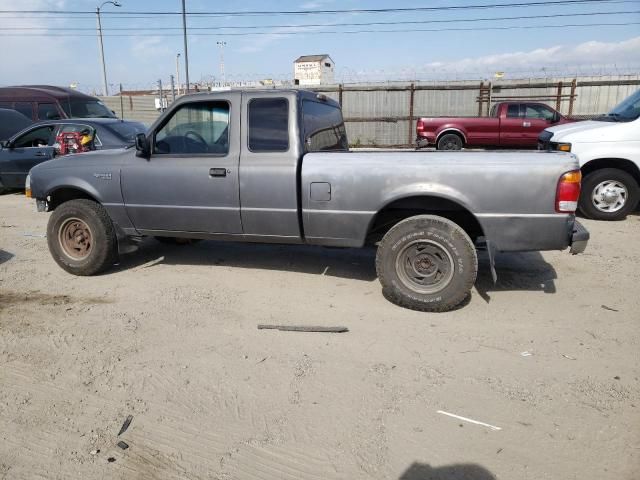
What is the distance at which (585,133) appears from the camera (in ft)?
24.6

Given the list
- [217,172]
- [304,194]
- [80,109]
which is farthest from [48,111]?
[304,194]

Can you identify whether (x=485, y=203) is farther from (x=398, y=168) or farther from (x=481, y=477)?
(x=481, y=477)

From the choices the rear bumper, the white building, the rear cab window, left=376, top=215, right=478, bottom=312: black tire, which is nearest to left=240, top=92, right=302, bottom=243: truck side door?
left=376, top=215, right=478, bottom=312: black tire

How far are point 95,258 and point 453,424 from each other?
414 cm

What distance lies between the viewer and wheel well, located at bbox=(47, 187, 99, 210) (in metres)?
5.55

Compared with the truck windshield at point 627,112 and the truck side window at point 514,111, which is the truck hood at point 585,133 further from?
the truck side window at point 514,111

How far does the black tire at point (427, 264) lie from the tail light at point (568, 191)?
766 mm

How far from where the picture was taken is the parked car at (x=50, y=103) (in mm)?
14250

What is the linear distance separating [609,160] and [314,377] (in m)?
6.35

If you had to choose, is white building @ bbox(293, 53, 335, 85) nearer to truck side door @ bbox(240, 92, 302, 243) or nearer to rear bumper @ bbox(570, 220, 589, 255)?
truck side door @ bbox(240, 92, 302, 243)

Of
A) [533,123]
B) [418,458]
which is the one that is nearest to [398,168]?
[418,458]

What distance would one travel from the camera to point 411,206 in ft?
14.8

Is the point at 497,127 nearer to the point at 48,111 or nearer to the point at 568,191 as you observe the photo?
the point at 568,191

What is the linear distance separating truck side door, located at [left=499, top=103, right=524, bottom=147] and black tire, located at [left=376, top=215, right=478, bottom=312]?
12663mm
